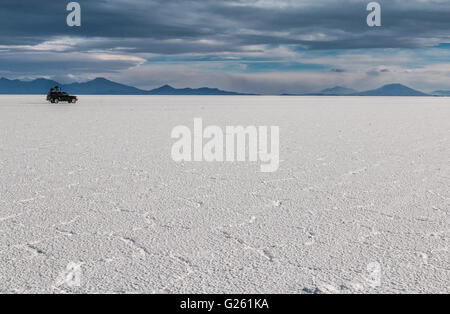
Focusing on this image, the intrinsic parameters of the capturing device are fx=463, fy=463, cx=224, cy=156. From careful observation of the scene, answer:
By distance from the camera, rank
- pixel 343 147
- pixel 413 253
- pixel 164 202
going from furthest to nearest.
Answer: pixel 343 147, pixel 164 202, pixel 413 253

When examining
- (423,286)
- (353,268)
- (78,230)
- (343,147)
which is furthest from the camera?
(343,147)

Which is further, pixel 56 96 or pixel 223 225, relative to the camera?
pixel 56 96

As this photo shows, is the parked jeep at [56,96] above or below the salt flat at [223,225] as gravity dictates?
above

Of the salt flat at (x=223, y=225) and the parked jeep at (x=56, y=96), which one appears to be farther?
the parked jeep at (x=56, y=96)

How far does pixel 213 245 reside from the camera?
393cm

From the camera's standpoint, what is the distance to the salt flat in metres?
3.23

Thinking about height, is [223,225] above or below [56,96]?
below

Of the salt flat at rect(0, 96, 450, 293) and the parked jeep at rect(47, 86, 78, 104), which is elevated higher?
the parked jeep at rect(47, 86, 78, 104)

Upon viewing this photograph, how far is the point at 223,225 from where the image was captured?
4520mm

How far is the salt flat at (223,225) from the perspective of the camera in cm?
323

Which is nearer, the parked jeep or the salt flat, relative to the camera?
the salt flat
